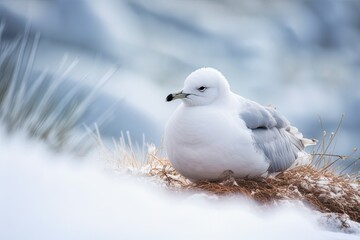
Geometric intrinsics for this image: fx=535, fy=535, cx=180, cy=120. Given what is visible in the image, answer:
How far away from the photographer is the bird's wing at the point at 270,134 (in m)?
3.41

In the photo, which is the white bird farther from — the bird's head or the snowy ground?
the snowy ground

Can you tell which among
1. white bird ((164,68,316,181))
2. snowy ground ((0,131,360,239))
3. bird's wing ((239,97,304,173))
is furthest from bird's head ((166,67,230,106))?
snowy ground ((0,131,360,239))

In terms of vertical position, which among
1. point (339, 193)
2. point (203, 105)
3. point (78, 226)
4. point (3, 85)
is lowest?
point (78, 226)

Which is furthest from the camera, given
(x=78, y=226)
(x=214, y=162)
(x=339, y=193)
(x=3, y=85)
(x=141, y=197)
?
(x=339, y=193)

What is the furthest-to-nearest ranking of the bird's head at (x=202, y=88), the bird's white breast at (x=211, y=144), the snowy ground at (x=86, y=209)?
the bird's head at (x=202, y=88), the bird's white breast at (x=211, y=144), the snowy ground at (x=86, y=209)

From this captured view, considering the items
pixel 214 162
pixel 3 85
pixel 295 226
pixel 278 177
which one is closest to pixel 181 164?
pixel 214 162

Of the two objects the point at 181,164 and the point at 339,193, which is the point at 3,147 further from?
the point at 339,193

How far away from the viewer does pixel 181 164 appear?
3.35 meters

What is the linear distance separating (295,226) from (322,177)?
9.20 ft

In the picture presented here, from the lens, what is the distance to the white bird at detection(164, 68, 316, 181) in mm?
3221

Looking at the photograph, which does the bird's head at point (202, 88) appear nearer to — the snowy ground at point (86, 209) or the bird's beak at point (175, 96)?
the bird's beak at point (175, 96)

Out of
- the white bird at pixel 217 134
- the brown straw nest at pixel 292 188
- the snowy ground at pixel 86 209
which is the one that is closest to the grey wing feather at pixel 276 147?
the white bird at pixel 217 134

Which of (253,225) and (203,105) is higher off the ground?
(203,105)

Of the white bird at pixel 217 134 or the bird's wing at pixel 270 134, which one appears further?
the bird's wing at pixel 270 134
